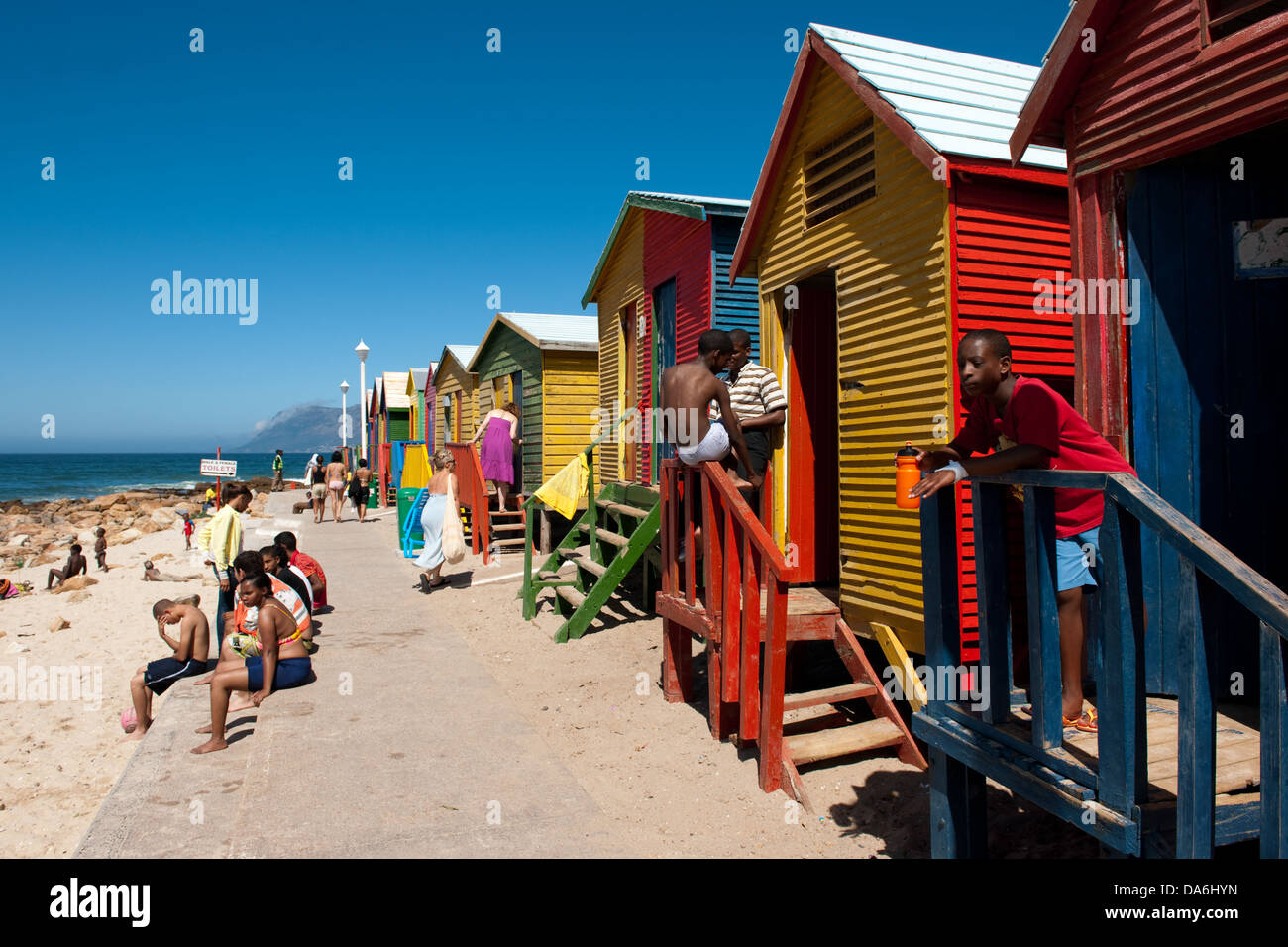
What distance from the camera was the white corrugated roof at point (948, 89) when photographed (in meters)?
6.01

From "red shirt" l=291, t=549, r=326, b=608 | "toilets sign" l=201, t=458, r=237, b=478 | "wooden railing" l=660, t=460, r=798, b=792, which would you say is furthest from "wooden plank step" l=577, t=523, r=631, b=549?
"toilets sign" l=201, t=458, r=237, b=478

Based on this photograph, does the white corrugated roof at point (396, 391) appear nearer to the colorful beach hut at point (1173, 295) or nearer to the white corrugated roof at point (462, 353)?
the white corrugated roof at point (462, 353)

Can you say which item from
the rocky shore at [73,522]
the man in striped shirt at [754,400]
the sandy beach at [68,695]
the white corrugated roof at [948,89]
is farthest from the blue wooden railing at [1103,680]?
the rocky shore at [73,522]

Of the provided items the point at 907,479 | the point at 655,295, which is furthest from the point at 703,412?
the point at 655,295

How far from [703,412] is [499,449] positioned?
10544 mm

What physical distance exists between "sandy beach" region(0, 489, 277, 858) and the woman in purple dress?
17.2 ft

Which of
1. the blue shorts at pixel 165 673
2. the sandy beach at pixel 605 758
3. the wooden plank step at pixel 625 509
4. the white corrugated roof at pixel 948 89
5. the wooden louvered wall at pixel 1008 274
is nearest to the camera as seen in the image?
the sandy beach at pixel 605 758

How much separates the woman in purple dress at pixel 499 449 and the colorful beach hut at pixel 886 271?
8981 mm

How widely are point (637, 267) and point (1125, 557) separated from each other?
35.0 ft

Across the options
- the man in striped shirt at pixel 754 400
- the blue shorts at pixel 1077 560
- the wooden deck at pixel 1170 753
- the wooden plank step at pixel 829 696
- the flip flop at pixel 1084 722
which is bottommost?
the wooden plank step at pixel 829 696

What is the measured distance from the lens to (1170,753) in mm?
3240

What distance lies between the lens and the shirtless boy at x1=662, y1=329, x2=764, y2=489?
634cm

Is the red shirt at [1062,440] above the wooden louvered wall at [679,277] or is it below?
below
